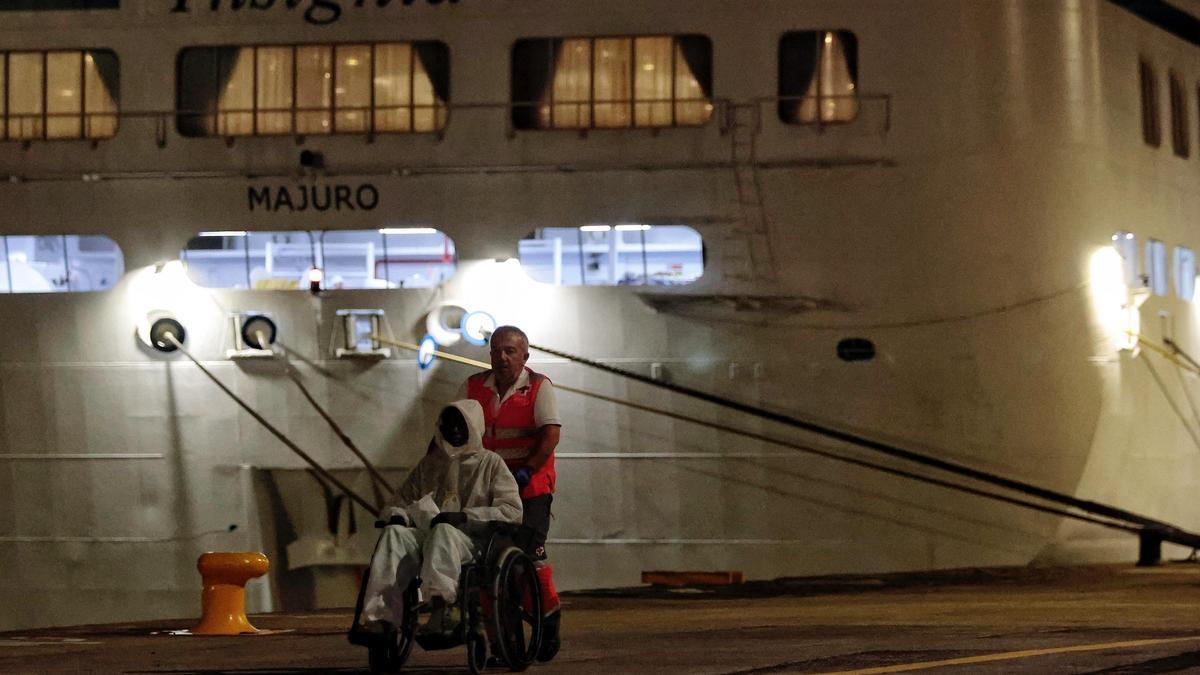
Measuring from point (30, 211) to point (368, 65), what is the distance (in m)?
3.58

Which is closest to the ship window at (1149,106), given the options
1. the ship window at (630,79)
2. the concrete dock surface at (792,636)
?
the ship window at (630,79)

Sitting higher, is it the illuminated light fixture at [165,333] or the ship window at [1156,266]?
the ship window at [1156,266]

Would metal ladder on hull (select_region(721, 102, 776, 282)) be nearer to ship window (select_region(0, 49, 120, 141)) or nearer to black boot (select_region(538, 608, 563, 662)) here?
ship window (select_region(0, 49, 120, 141))

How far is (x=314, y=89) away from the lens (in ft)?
56.7

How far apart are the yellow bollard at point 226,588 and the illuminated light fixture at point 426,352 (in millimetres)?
5631

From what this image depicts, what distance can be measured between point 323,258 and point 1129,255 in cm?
799

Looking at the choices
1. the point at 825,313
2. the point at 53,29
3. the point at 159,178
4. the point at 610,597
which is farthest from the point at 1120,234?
the point at 53,29

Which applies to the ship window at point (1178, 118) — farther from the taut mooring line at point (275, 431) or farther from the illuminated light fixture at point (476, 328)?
the taut mooring line at point (275, 431)

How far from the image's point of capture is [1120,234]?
17.7m

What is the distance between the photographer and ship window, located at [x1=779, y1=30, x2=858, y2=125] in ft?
54.5

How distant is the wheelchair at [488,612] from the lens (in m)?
7.68

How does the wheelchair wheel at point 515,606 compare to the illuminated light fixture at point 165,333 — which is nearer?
the wheelchair wheel at point 515,606

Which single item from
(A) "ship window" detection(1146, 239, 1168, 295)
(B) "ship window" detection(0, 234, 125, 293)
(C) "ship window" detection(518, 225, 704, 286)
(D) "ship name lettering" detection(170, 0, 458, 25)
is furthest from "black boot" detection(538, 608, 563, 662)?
(A) "ship window" detection(1146, 239, 1168, 295)

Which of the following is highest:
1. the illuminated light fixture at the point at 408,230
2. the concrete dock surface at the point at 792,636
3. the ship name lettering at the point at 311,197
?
the ship name lettering at the point at 311,197
